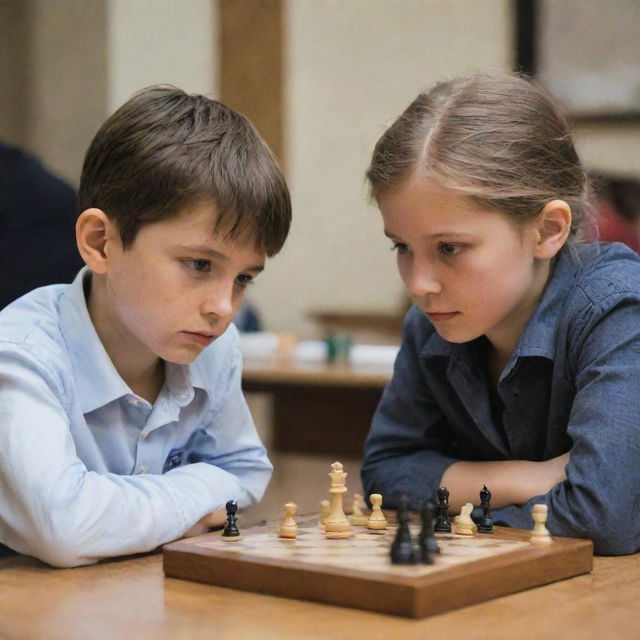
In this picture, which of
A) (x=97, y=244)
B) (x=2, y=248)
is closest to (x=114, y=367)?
(x=97, y=244)

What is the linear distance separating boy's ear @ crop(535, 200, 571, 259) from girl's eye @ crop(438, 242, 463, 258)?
16cm

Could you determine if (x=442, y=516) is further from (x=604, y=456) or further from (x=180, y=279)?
(x=180, y=279)

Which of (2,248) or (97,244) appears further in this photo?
(2,248)

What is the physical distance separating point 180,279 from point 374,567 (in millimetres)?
579

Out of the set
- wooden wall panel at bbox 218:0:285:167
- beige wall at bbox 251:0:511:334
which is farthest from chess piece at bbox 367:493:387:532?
wooden wall panel at bbox 218:0:285:167

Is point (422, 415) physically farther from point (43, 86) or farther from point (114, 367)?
point (43, 86)

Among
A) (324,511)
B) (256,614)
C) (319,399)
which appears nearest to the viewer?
(256,614)

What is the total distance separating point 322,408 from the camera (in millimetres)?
3801

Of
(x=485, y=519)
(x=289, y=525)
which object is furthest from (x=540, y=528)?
(x=289, y=525)

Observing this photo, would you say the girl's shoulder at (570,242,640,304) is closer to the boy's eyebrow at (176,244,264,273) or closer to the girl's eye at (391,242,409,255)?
the girl's eye at (391,242,409,255)

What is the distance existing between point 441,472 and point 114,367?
538 mm

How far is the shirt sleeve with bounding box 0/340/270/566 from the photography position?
139 cm

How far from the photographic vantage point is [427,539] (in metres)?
1.20

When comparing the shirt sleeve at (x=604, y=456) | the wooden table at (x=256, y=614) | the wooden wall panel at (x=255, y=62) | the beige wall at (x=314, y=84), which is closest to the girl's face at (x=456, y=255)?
the shirt sleeve at (x=604, y=456)
